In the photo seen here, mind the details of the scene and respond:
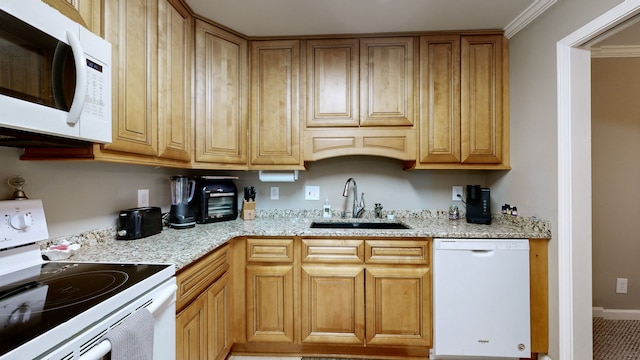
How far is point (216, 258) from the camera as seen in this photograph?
1409mm

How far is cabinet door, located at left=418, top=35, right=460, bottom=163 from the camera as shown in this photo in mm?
1881

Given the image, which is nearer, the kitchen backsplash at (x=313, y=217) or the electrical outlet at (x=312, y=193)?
the kitchen backsplash at (x=313, y=217)

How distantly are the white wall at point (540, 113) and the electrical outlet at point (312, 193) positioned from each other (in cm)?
151

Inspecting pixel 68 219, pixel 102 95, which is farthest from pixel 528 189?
pixel 68 219

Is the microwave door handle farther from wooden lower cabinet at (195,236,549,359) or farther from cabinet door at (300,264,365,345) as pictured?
cabinet door at (300,264,365,345)

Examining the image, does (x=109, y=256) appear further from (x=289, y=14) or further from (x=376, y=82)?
(x=376, y=82)

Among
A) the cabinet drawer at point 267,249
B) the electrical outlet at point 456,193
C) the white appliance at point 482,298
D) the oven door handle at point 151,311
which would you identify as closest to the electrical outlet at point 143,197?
the cabinet drawer at point 267,249

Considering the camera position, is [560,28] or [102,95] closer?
[102,95]

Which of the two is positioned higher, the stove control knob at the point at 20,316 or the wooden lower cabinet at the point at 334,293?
the stove control knob at the point at 20,316

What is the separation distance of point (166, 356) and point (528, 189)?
2221 millimetres

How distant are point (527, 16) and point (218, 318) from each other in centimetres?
275

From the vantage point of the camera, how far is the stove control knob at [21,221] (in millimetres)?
912

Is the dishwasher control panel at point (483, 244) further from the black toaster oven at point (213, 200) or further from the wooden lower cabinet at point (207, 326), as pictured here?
the black toaster oven at point (213, 200)

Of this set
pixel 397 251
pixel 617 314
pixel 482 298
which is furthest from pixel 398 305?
pixel 617 314
